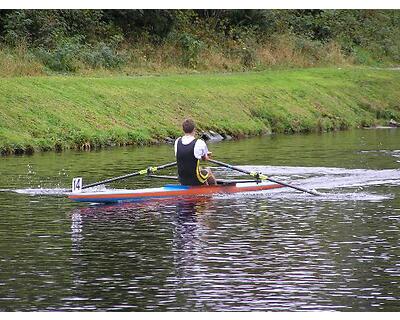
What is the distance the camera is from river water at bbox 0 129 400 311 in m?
15.7

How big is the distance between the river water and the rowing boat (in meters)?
0.27

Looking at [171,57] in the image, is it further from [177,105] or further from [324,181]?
[324,181]

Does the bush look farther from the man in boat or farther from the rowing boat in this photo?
the man in boat

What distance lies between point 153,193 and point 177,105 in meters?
22.2

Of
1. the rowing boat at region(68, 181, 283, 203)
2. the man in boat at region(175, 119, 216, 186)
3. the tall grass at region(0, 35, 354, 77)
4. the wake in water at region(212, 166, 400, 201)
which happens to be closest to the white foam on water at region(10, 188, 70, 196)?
the rowing boat at region(68, 181, 283, 203)

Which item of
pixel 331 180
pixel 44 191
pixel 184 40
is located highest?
pixel 184 40

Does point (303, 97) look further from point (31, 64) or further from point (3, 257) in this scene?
point (3, 257)

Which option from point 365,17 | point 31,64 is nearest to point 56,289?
point 31,64

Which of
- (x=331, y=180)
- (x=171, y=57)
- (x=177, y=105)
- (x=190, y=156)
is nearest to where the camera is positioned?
(x=190, y=156)

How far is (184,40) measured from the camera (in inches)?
2243

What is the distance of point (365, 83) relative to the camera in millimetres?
61812

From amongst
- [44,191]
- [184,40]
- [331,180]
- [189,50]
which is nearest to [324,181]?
[331,180]

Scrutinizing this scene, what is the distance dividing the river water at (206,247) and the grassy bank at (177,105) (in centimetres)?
837

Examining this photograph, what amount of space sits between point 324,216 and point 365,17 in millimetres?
57459
